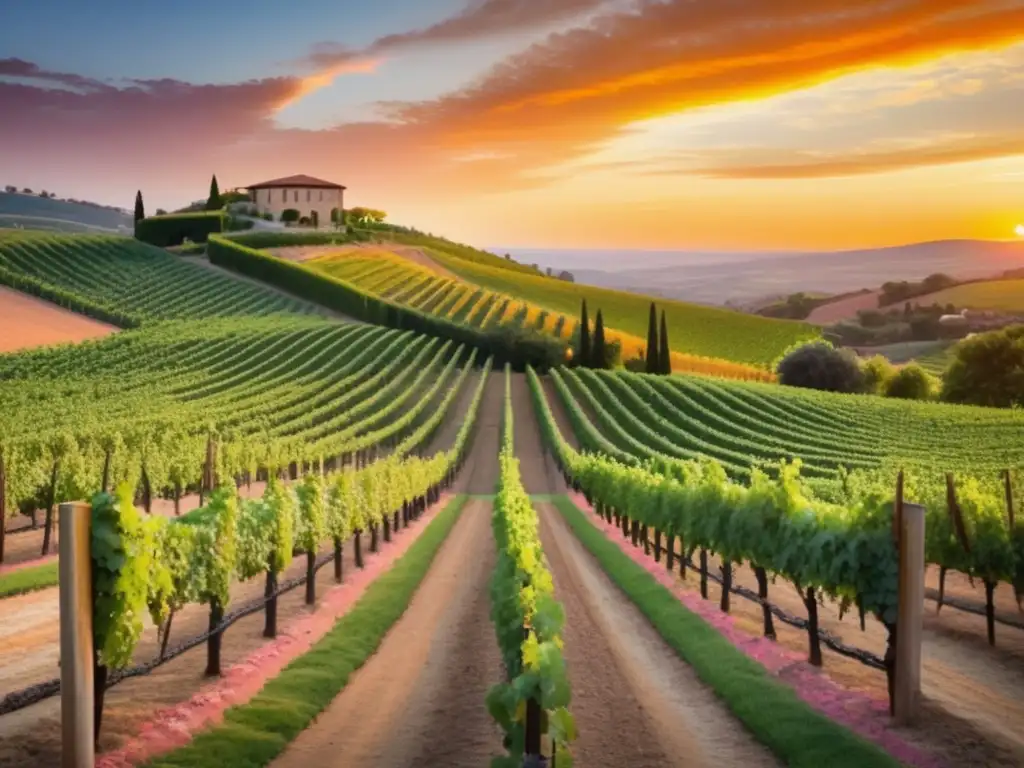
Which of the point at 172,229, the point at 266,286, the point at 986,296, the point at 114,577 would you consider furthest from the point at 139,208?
the point at 114,577

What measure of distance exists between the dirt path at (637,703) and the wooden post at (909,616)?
204 centimetres

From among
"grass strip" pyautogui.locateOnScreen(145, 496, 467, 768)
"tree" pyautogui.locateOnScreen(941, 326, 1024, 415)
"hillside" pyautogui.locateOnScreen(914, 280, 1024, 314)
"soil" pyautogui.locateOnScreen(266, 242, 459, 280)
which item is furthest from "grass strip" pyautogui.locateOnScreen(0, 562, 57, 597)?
"soil" pyautogui.locateOnScreen(266, 242, 459, 280)

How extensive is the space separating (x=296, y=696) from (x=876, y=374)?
353 ft

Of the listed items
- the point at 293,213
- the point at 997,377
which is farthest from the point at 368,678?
the point at 293,213

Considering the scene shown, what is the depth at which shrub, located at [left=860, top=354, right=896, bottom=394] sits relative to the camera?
111 meters

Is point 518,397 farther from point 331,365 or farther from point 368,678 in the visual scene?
point 368,678

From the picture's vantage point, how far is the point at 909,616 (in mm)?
13492

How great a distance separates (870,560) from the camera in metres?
14.3

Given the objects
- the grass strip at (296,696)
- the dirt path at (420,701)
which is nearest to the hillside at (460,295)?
the grass strip at (296,696)

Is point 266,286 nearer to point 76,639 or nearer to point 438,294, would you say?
point 438,294

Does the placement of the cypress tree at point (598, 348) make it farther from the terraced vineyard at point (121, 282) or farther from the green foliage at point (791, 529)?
the green foliage at point (791, 529)

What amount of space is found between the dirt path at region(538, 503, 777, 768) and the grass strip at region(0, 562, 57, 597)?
13.1 m

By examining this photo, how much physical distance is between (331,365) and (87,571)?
243ft

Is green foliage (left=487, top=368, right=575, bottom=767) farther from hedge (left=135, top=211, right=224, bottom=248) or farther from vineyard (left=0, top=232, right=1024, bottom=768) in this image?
hedge (left=135, top=211, right=224, bottom=248)
